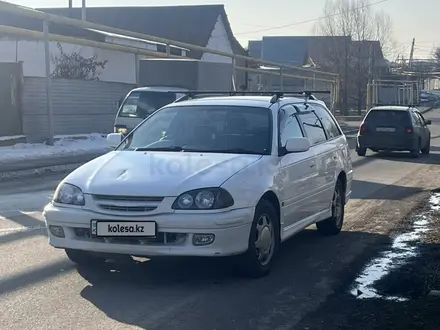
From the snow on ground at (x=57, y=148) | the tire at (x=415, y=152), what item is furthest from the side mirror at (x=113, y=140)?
the tire at (x=415, y=152)

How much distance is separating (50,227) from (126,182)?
83cm

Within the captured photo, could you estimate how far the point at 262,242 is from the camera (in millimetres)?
6902

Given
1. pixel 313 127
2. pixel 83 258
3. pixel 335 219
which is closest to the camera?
pixel 83 258

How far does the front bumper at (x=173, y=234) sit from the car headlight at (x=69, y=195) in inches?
2.7

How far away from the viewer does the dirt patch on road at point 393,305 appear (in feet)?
18.0

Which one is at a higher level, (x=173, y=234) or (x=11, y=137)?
(x=173, y=234)

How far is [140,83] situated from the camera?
73.8ft

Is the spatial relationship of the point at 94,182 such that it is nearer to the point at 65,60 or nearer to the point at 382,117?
the point at 382,117

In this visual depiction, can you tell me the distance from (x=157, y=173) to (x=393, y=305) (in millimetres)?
2161

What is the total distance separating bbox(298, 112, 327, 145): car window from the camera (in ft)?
28.2

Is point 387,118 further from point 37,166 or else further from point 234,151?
point 234,151

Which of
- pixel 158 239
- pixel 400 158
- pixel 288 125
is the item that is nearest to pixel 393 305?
pixel 158 239

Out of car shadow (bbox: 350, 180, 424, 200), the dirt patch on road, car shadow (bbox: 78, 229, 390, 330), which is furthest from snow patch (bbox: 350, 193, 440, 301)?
car shadow (bbox: 350, 180, 424, 200)

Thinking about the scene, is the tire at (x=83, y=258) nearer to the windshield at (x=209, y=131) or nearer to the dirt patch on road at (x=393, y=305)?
the windshield at (x=209, y=131)
